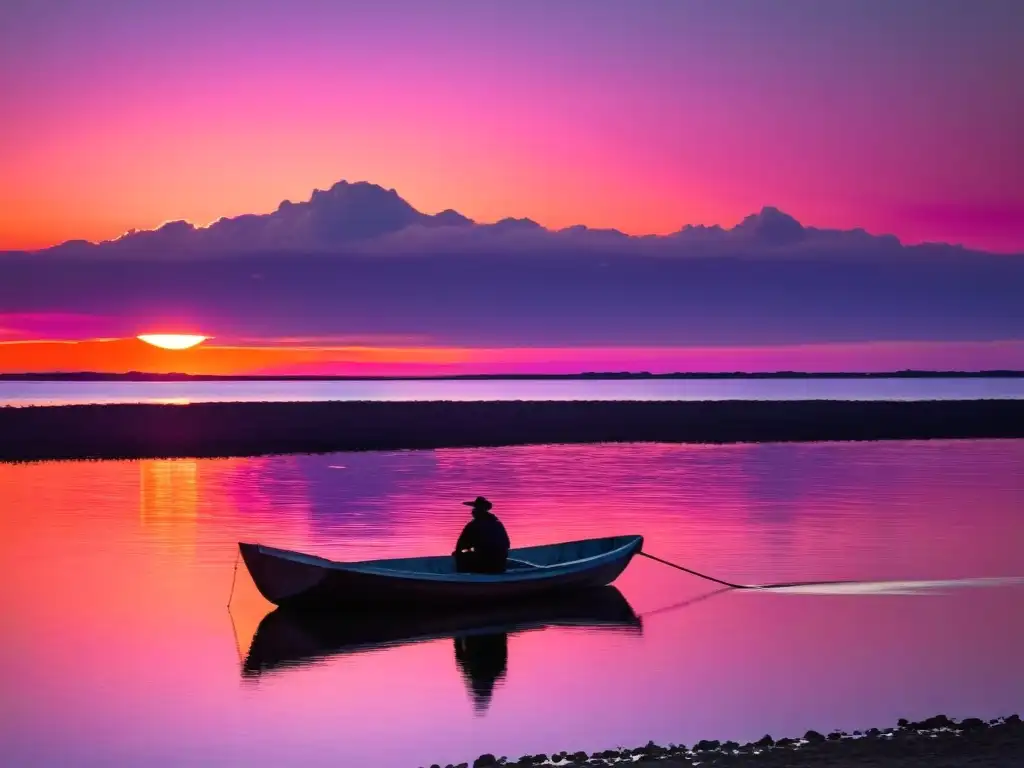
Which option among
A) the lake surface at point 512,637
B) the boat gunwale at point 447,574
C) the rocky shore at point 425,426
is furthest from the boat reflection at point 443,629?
the rocky shore at point 425,426

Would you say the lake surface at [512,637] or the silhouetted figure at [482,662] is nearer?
the lake surface at [512,637]

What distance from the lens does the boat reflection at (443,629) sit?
57.0 ft

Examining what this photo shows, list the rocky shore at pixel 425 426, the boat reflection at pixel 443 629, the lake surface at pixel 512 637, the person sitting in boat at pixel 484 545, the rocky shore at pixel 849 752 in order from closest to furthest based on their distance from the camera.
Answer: the rocky shore at pixel 849 752 → the lake surface at pixel 512 637 → the boat reflection at pixel 443 629 → the person sitting in boat at pixel 484 545 → the rocky shore at pixel 425 426

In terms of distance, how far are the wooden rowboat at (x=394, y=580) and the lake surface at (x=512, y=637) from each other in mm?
887

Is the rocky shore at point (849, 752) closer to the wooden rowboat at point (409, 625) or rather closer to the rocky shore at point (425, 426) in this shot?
the wooden rowboat at point (409, 625)

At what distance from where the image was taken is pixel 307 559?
786 inches

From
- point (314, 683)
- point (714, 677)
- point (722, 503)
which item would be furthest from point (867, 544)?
point (314, 683)

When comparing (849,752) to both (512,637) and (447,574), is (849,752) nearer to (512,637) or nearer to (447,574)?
(512,637)

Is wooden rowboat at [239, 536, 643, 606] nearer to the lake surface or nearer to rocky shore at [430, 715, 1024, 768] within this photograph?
the lake surface

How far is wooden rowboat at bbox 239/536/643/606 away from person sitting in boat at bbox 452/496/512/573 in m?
0.35

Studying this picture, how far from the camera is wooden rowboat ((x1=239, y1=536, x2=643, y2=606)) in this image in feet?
65.4

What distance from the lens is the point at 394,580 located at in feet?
66.3

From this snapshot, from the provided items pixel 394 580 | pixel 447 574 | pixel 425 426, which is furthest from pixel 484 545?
pixel 425 426

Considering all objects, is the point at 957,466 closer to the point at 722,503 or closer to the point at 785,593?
the point at 722,503
